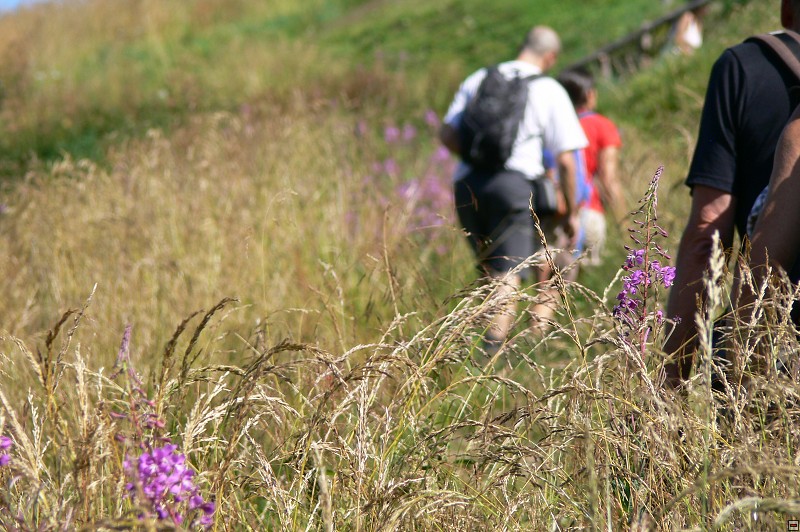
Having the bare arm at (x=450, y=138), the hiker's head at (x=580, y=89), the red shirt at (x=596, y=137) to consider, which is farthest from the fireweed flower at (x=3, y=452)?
the hiker's head at (x=580, y=89)

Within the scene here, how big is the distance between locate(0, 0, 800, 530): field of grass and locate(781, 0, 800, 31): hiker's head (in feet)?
2.09

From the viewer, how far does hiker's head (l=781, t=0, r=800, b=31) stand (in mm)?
2186

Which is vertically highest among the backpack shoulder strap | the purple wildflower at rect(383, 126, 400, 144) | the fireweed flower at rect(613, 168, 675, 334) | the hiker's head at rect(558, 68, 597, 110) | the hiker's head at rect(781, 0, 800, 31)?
the hiker's head at rect(781, 0, 800, 31)

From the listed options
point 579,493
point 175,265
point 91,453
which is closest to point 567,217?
point 175,265

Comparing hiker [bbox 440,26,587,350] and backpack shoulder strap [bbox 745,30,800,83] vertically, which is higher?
backpack shoulder strap [bbox 745,30,800,83]

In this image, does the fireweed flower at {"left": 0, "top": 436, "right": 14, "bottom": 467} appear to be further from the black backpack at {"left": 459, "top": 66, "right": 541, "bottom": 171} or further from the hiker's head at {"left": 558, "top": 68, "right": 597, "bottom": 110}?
the hiker's head at {"left": 558, "top": 68, "right": 597, "bottom": 110}

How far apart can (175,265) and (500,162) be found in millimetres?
1654

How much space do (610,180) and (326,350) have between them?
4102mm

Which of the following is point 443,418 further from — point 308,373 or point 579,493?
point 579,493

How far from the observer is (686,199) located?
5102 millimetres

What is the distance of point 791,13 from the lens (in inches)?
87.0

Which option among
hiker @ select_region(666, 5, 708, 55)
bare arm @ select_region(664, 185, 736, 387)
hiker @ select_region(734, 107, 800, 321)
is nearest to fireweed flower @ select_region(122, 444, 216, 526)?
hiker @ select_region(734, 107, 800, 321)

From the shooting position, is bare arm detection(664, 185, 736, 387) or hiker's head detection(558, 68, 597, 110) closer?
bare arm detection(664, 185, 736, 387)

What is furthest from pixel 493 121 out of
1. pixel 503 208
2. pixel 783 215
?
pixel 783 215
